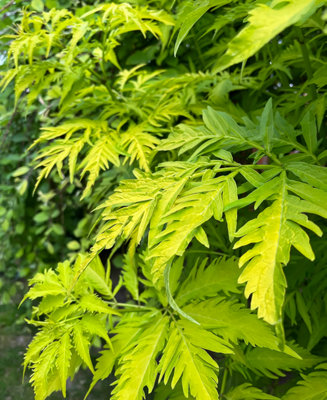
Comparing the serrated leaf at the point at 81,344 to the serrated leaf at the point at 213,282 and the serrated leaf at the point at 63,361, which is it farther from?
the serrated leaf at the point at 213,282

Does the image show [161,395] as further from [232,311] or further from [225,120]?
[225,120]

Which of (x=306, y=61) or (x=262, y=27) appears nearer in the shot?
(x=262, y=27)

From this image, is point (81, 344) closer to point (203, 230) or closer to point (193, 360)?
point (193, 360)

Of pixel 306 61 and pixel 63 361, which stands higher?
pixel 306 61

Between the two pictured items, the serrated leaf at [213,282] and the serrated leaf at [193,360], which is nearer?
the serrated leaf at [193,360]

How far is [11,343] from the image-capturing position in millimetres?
1861

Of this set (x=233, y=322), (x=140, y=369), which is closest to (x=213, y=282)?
(x=233, y=322)

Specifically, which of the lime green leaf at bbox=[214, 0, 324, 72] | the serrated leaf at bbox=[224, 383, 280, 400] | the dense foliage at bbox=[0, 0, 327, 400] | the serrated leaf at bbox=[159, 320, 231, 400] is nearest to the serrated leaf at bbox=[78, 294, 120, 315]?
the dense foliage at bbox=[0, 0, 327, 400]

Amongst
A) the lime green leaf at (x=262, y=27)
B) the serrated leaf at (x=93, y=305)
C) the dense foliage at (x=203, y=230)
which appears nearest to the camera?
the lime green leaf at (x=262, y=27)

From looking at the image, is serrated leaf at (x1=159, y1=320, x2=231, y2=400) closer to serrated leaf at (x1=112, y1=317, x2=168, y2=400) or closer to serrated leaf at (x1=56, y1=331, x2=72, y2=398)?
serrated leaf at (x1=112, y1=317, x2=168, y2=400)

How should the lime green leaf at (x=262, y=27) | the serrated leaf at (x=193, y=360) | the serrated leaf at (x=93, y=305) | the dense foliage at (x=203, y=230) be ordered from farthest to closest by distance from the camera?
the serrated leaf at (x=93, y=305) → the serrated leaf at (x=193, y=360) → the dense foliage at (x=203, y=230) → the lime green leaf at (x=262, y=27)

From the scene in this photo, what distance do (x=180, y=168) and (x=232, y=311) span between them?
10.4 inches

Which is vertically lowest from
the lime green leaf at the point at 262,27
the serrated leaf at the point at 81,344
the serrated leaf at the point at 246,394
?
the serrated leaf at the point at 246,394

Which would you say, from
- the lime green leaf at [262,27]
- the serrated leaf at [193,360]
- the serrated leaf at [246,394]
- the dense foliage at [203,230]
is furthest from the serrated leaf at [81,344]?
the lime green leaf at [262,27]
